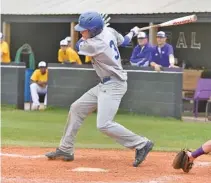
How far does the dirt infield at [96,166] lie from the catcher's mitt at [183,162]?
0.08 metres

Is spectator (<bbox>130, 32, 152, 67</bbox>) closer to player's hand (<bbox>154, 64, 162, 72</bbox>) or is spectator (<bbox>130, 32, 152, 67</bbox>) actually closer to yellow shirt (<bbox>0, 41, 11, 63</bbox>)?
player's hand (<bbox>154, 64, 162, 72</bbox>)

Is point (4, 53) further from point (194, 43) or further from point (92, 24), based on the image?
point (92, 24)

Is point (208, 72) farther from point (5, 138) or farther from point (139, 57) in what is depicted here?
point (5, 138)

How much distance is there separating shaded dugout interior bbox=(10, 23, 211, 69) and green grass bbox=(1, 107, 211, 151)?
4164 mm

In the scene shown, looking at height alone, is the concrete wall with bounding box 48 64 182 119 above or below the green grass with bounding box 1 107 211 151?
above

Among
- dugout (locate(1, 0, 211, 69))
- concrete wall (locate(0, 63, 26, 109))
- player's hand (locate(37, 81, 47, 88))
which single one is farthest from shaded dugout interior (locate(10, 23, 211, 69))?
concrete wall (locate(0, 63, 26, 109))

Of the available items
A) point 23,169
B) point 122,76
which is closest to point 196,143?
point 122,76

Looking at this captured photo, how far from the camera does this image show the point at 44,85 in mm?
17250

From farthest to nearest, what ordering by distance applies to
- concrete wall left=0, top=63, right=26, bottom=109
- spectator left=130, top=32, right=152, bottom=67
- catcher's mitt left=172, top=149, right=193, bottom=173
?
concrete wall left=0, top=63, right=26, bottom=109, spectator left=130, top=32, right=152, bottom=67, catcher's mitt left=172, top=149, right=193, bottom=173

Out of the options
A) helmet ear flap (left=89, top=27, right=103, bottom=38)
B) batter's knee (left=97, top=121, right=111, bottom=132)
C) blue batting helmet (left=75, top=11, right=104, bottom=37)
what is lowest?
batter's knee (left=97, top=121, right=111, bottom=132)

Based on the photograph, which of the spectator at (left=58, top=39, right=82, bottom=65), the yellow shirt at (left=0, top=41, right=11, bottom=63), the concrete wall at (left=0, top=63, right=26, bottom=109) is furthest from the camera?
the yellow shirt at (left=0, top=41, right=11, bottom=63)

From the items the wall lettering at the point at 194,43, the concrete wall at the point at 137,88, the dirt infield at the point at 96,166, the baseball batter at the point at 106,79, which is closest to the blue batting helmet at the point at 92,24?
the baseball batter at the point at 106,79

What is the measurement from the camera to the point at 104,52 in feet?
26.3

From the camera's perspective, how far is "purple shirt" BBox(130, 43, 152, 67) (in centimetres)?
1515
